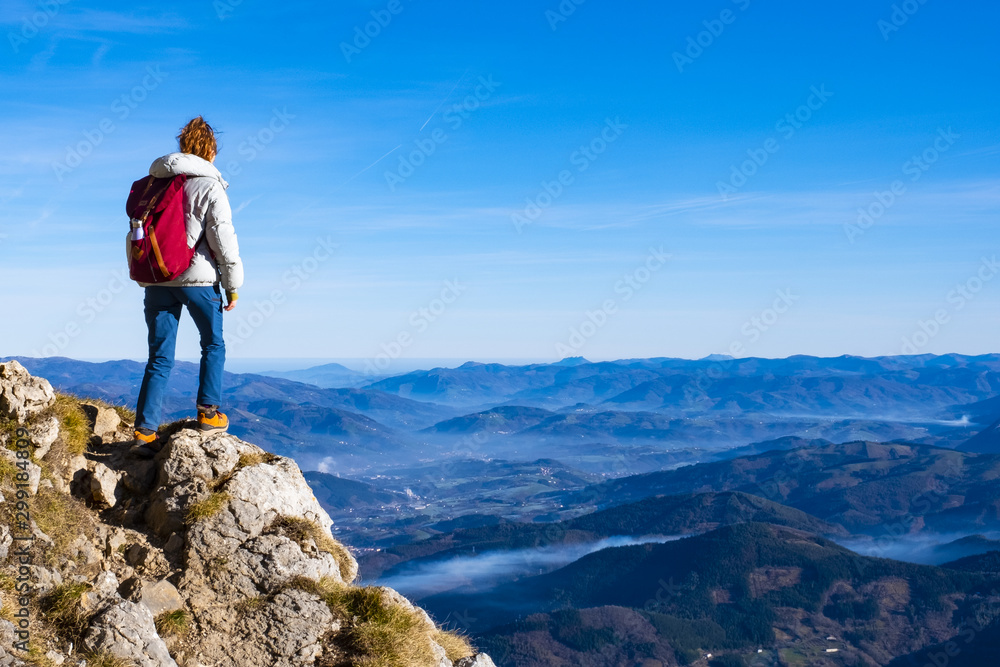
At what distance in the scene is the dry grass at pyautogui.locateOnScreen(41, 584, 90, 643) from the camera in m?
8.90

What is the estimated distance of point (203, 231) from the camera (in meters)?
11.6

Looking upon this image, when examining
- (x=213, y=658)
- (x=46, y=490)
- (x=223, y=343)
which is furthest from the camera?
(x=223, y=343)

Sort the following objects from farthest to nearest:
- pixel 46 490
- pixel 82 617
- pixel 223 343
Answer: pixel 223 343
pixel 46 490
pixel 82 617

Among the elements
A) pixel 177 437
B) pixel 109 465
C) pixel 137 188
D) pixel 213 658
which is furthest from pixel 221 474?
pixel 137 188

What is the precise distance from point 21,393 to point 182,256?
326 centimetres

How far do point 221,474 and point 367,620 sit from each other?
11.0ft

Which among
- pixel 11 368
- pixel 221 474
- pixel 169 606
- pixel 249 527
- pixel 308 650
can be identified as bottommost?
pixel 308 650

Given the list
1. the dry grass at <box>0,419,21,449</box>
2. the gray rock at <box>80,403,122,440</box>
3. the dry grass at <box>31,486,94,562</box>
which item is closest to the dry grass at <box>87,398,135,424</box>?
the gray rock at <box>80,403,122,440</box>

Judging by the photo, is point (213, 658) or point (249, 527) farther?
point (249, 527)

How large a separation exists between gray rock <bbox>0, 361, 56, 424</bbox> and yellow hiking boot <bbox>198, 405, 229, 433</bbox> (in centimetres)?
222

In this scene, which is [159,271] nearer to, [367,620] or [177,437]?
[177,437]

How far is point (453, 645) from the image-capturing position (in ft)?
39.5

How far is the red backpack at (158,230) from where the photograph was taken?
36.8 feet

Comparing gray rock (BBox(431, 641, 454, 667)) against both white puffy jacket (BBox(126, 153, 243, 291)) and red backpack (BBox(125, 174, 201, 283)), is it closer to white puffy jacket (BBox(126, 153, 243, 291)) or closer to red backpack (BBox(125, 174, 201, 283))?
Result: white puffy jacket (BBox(126, 153, 243, 291))
